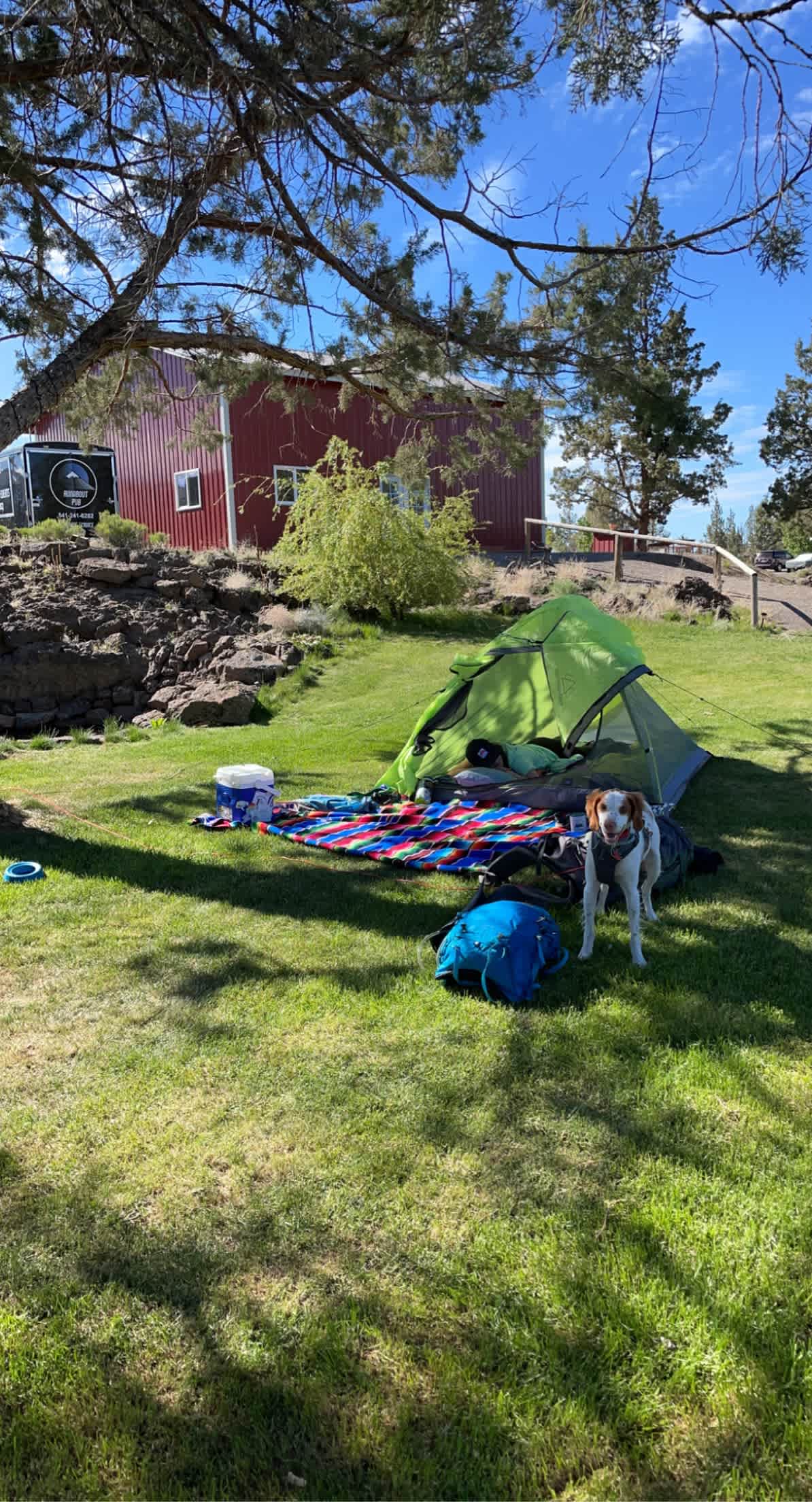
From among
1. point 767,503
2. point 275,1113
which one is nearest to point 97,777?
point 275,1113

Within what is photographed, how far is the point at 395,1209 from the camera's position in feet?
8.15

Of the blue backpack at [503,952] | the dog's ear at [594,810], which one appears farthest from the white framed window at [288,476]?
the blue backpack at [503,952]

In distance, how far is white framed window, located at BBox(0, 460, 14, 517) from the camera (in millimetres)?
20172

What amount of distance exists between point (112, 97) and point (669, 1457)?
6278mm

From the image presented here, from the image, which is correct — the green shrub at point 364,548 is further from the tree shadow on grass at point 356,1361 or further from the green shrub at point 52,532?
the tree shadow on grass at point 356,1361

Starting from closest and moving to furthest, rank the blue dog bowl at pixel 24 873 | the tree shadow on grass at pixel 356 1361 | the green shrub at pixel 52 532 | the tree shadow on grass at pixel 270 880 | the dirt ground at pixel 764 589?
the tree shadow on grass at pixel 356 1361, the tree shadow on grass at pixel 270 880, the blue dog bowl at pixel 24 873, the green shrub at pixel 52 532, the dirt ground at pixel 764 589

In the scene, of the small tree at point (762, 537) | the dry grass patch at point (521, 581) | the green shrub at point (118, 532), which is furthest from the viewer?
the small tree at point (762, 537)

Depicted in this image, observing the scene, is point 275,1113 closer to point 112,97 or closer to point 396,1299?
point 396,1299

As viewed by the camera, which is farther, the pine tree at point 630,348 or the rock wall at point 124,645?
the rock wall at point 124,645

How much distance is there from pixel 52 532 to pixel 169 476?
5.46 metres

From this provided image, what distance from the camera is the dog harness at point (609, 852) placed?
156 inches

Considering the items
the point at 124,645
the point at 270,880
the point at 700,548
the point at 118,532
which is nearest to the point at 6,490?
the point at 118,532

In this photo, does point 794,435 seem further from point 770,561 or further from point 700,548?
point 700,548

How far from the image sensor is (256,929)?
4.50 meters
